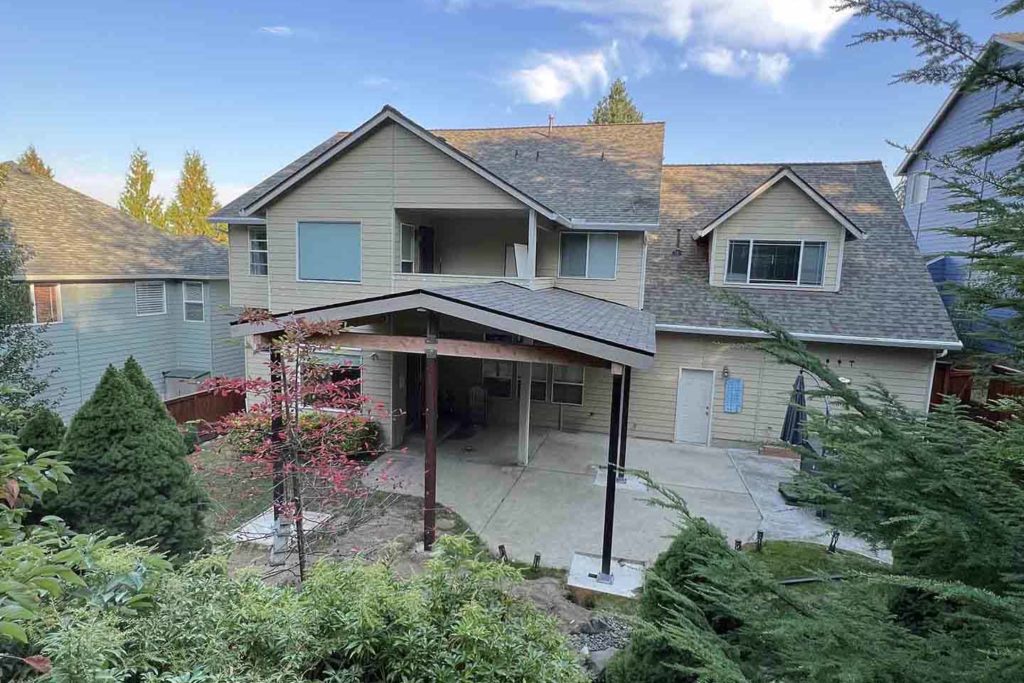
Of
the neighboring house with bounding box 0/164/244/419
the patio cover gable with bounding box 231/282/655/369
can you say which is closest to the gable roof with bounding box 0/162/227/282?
the neighboring house with bounding box 0/164/244/419

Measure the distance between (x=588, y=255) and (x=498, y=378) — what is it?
4.25 m

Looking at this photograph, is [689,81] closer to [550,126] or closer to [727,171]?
[727,171]

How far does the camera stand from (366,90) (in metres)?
17.9

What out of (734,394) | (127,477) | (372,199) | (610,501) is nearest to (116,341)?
(372,199)

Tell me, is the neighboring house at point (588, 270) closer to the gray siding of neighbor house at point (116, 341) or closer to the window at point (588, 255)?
the window at point (588, 255)

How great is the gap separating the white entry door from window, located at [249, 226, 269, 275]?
11.9 meters

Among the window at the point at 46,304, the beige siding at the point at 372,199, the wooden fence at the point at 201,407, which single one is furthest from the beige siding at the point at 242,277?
the window at the point at 46,304

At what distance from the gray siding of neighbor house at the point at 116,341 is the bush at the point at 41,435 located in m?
7.38

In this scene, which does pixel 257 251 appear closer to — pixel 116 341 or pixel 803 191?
pixel 116 341

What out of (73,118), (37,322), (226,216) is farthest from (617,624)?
(73,118)

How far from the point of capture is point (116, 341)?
15789 mm

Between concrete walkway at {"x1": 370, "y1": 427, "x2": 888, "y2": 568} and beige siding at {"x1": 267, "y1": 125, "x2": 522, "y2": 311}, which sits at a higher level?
beige siding at {"x1": 267, "y1": 125, "x2": 522, "y2": 311}

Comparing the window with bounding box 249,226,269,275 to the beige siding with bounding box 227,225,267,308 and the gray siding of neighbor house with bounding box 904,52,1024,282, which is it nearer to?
the beige siding with bounding box 227,225,267,308

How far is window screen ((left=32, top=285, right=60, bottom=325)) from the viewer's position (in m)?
13.5
